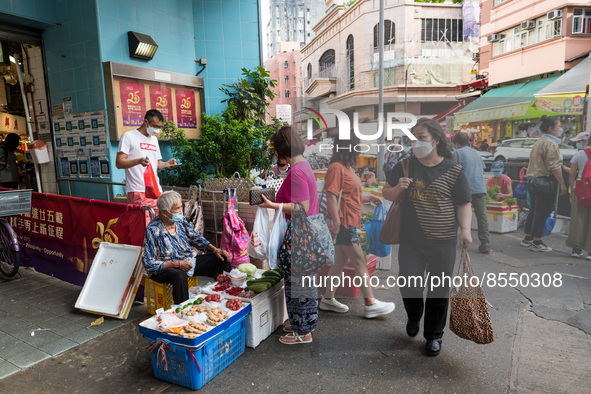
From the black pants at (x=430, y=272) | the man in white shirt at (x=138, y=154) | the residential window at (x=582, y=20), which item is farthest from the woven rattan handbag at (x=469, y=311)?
the residential window at (x=582, y=20)

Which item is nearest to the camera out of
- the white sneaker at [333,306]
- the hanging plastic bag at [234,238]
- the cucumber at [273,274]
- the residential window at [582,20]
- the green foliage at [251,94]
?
the cucumber at [273,274]

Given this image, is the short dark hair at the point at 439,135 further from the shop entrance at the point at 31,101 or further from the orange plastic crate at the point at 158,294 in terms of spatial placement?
the shop entrance at the point at 31,101

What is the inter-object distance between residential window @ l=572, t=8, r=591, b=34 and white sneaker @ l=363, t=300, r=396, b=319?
430 inches

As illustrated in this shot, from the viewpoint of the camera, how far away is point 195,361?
2322 millimetres

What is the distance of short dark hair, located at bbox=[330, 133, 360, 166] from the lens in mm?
2584

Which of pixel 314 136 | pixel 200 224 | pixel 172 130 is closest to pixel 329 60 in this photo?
pixel 172 130

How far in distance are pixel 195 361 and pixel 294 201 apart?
1241 millimetres

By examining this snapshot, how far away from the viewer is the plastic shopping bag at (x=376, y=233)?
270 cm

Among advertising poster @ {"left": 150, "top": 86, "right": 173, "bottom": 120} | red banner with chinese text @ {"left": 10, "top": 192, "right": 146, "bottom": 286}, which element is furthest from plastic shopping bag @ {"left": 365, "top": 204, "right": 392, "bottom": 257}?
advertising poster @ {"left": 150, "top": 86, "right": 173, "bottom": 120}

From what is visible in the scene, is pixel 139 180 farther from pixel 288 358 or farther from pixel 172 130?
pixel 288 358

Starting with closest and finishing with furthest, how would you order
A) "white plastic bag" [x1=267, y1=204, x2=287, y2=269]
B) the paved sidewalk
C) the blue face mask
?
the paved sidewalk
"white plastic bag" [x1=267, y1=204, x2=287, y2=269]
the blue face mask

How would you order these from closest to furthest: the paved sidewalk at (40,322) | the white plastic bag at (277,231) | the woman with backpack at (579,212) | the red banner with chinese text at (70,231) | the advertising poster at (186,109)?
the woman with backpack at (579,212) < the paved sidewalk at (40,322) < the white plastic bag at (277,231) < the red banner with chinese text at (70,231) < the advertising poster at (186,109)

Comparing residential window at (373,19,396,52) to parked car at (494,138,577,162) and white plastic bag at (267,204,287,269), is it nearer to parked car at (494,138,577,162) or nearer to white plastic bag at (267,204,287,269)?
parked car at (494,138,577,162)

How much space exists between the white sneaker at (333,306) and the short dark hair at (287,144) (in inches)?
58.7
